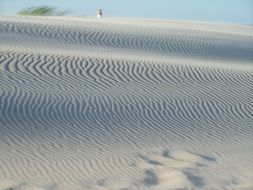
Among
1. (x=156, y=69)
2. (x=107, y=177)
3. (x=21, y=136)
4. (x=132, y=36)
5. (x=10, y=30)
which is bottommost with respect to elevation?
(x=107, y=177)

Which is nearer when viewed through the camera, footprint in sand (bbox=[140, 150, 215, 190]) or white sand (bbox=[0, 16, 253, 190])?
footprint in sand (bbox=[140, 150, 215, 190])

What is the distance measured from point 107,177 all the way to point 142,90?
16.1 ft

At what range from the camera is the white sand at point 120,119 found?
285 inches

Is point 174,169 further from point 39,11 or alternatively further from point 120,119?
point 39,11

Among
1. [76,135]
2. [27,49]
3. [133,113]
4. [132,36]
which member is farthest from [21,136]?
[132,36]

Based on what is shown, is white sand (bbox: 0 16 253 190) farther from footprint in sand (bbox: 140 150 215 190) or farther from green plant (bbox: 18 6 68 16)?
green plant (bbox: 18 6 68 16)

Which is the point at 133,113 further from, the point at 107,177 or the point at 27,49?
the point at 27,49

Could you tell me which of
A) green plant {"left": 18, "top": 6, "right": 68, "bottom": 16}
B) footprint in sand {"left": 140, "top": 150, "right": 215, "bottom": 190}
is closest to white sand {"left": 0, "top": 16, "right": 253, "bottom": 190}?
footprint in sand {"left": 140, "top": 150, "right": 215, "bottom": 190}

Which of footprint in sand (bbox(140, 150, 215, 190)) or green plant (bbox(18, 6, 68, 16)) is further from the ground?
green plant (bbox(18, 6, 68, 16))

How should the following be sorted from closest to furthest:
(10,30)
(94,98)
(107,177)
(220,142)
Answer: (107,177), (220,142), (94,98), (10,30)

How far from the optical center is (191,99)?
1165 cm

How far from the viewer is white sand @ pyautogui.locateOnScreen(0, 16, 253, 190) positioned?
285 inches

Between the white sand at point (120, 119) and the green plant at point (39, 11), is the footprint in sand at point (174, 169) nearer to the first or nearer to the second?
the white sand at point (120, 119)

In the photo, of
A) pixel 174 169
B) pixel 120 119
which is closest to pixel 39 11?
pixel 120 119
